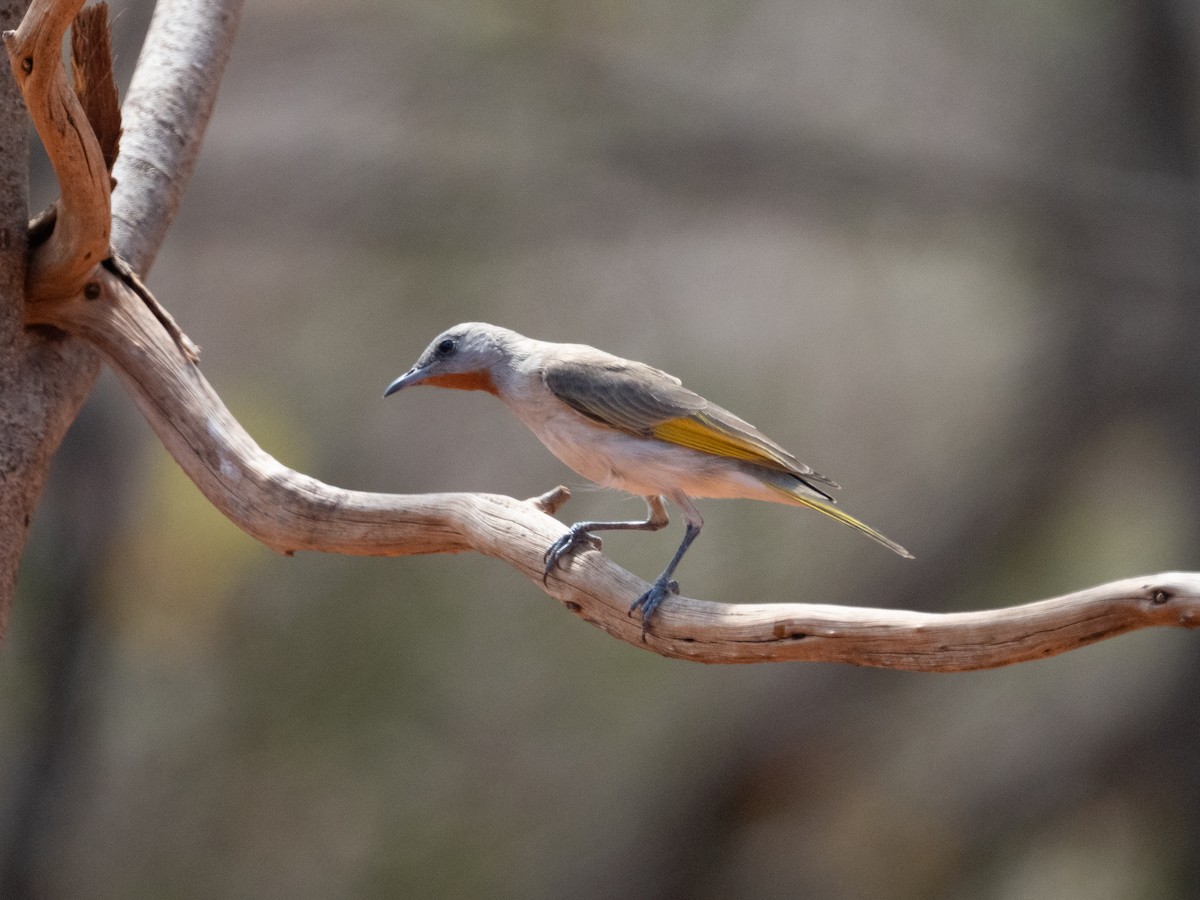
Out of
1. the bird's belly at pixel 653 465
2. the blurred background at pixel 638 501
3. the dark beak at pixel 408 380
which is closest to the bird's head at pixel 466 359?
the dark beak at pixel 408 380

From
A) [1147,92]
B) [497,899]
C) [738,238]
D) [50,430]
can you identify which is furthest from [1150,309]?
[50,430]

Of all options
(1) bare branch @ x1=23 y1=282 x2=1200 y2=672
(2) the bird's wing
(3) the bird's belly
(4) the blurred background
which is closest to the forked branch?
(1) bare branch @ x1=23 y1=282 x2=1200 y2=672

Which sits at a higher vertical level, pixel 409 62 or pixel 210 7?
pixel 409 62

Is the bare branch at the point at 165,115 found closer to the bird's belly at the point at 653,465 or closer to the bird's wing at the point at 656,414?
the bird's wing at the point at 656,414

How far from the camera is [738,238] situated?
25.3ft

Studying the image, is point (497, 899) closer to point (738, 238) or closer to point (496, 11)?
point (738, 238)

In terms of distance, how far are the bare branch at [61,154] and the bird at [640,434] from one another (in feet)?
2.67

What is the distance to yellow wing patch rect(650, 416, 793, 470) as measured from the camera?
9.62 feet

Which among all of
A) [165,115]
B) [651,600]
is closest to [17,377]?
[165,115]

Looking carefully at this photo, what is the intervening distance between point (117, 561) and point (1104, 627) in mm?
6057

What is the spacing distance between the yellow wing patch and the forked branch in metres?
0.33

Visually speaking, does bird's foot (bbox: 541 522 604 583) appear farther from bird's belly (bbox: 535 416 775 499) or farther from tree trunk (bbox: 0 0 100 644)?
tree trunk (bbox: 0 0 100 644)

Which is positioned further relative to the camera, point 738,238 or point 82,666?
point 738,238

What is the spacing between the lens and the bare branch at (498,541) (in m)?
2.29
